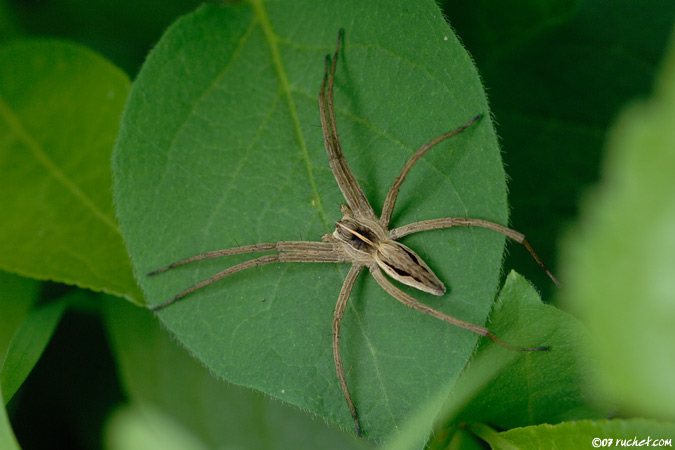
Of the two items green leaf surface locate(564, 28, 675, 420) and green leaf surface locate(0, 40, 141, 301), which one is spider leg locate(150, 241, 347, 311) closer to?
green leaf surface locate(0, 40, 141, 301)

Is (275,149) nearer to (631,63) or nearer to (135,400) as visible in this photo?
(135,400)

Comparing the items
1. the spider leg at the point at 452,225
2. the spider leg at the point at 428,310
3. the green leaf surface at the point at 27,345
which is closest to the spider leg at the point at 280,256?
the spider leg at the point at 428,310

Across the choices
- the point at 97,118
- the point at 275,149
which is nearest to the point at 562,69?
the point at 275,149

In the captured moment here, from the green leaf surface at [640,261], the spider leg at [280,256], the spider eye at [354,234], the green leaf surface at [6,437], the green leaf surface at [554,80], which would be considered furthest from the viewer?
the green leaf surface at [554,80]

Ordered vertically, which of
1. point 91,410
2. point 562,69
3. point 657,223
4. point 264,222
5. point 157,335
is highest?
point 657,223

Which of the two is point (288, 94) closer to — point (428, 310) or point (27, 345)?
point (428, 310)

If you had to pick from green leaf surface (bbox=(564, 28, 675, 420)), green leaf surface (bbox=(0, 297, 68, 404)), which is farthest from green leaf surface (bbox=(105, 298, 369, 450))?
green leaf surface (bbox=(564, 28, 675, 420))

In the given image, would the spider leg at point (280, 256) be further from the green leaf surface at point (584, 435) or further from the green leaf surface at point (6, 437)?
the green leaf surface at point (584, 435)

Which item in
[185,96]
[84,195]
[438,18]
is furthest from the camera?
[84,195]

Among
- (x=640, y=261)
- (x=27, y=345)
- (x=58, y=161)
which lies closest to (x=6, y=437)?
(x=27, y=345)
